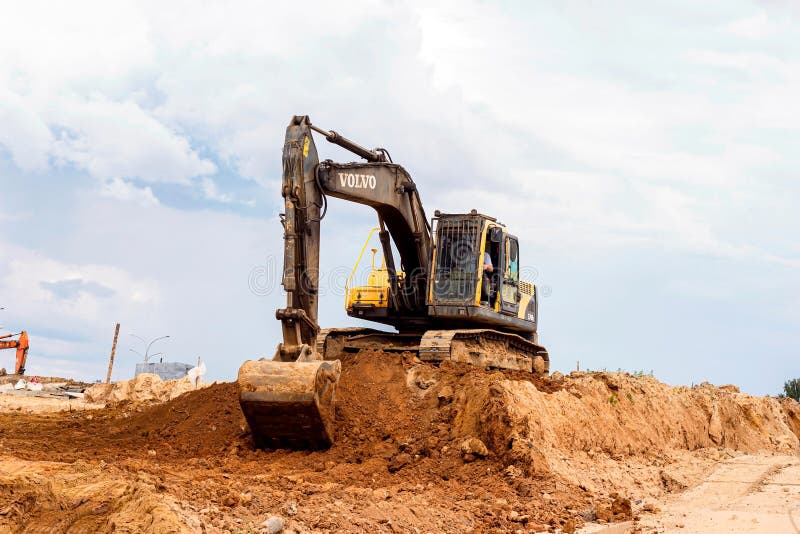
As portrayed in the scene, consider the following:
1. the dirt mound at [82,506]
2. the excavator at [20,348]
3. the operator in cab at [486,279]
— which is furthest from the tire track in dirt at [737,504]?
the excavator at [20,348]

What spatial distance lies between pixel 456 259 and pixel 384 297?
163cm

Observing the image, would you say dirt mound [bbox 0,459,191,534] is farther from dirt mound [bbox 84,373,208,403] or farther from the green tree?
the green tree

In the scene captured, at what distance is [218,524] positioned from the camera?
7.03m

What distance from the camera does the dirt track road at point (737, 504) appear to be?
9656 millimetres

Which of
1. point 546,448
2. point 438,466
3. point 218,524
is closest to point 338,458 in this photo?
point 438,466

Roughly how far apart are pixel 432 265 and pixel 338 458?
16.3 feet

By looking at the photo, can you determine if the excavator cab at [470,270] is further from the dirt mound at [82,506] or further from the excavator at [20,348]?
the excavator at [20,348]

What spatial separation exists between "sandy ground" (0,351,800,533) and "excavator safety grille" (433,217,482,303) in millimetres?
1783

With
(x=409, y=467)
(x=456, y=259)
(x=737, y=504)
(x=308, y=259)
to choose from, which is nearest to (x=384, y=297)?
(x=456, y=259)

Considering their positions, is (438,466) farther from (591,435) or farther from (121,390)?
(121,390)

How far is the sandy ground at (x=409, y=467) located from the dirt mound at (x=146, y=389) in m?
4.89

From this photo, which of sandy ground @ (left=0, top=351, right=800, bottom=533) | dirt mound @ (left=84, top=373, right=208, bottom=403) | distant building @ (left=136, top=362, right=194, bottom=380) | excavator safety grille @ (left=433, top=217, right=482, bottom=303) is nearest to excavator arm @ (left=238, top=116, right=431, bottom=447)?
excavator safety grille @ (left=433, top=217, right=482, bottom=303)

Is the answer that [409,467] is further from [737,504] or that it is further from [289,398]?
[737,504]

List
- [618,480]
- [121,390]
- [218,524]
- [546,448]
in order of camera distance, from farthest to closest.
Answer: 1. [121,390]
2. [618,480]
3. [546,448]
4. [218,524]
